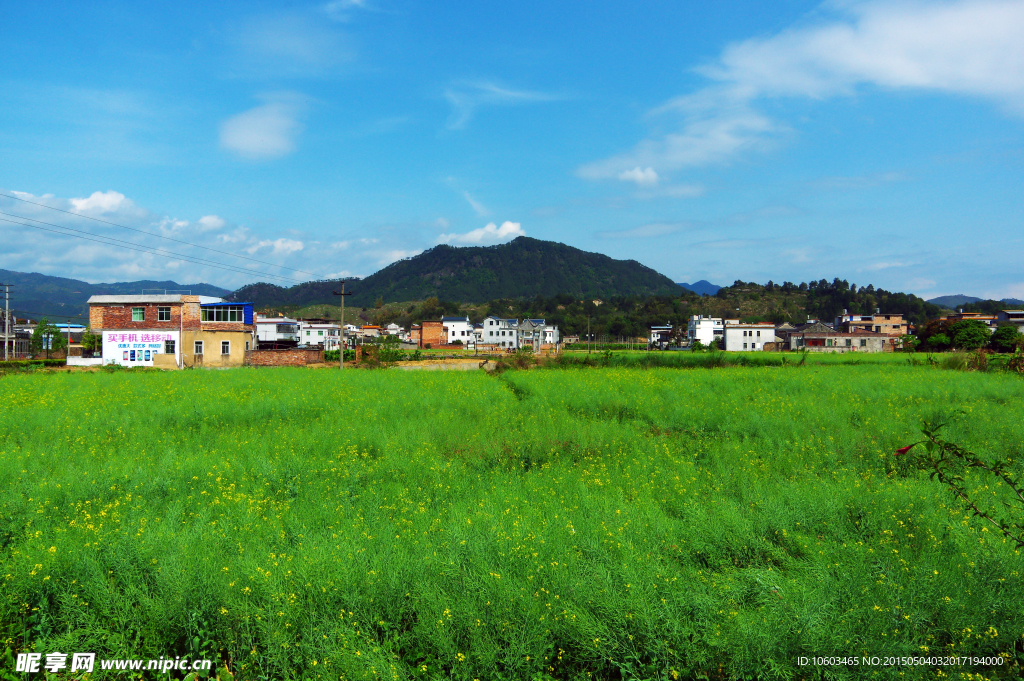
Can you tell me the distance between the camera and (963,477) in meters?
8.67

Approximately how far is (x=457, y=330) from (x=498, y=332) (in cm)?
1022

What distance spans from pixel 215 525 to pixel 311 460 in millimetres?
3261

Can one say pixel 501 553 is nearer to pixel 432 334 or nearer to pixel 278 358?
pixel 278 358

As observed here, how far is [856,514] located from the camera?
7.82 metres

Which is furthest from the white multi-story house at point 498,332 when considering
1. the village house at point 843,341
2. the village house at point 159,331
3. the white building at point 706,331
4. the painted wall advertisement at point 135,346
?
the painted wall advertisement at point 135,346

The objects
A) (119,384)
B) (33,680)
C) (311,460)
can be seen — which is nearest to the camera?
(33,680)

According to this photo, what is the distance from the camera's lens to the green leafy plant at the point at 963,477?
15.0 feet

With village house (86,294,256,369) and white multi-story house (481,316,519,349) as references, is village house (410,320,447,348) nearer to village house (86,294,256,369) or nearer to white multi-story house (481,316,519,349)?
white multi-story house (481,316,519,349)

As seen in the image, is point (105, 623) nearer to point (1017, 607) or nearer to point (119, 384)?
point (1017, 607)

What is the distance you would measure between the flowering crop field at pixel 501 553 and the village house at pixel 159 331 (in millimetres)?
33862

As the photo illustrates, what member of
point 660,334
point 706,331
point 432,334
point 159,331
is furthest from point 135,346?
point 660,334

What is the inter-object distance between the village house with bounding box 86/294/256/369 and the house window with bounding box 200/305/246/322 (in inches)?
3.9

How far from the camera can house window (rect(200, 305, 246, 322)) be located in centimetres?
4491

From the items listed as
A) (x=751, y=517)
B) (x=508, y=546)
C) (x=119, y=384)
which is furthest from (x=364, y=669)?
(x=119, y=384)
